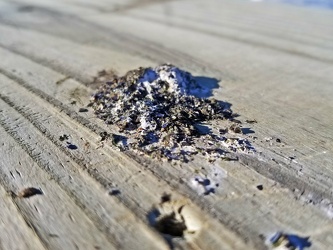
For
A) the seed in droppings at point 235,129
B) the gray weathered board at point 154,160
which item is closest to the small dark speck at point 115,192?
the gray weathered board at point 154,160

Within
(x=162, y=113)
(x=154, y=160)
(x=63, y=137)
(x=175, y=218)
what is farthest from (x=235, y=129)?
(x=63, y=137)

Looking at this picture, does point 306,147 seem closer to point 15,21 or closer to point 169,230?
point 169,230

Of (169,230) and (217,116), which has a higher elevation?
(217,116)

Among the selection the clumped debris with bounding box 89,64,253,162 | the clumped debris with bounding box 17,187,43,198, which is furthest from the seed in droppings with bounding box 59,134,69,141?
the clumped debris with bounding box 17,187,43,198

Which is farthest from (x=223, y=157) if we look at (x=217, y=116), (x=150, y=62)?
(x=150, y=62)

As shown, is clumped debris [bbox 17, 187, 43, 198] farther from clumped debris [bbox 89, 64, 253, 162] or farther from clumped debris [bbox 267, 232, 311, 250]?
clumped debris [bbox 267, 232, 311, 250]

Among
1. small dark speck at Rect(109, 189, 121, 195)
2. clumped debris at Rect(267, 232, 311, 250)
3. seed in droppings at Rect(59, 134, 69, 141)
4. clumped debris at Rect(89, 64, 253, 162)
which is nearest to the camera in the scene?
clumped debris at Rect(267, 232, 311, 250)

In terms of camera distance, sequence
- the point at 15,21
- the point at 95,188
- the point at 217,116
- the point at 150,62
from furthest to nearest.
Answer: the point at 15,21
the point at 150,62
the point at 217,116
the point at 95,188
